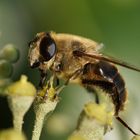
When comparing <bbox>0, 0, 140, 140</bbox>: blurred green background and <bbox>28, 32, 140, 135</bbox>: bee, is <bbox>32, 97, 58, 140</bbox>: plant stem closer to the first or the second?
<bbox>28, 32, 140, 135</bbox>: bee

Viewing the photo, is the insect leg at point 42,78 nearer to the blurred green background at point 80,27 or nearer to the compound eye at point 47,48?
the compound eye at point 47,48

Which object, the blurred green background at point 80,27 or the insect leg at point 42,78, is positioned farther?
the blurred green background at point 80,27

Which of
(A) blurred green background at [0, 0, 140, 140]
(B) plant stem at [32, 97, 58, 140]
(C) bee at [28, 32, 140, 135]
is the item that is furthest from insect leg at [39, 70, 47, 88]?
(A) blurred green background at [0, 0, 140, 140]

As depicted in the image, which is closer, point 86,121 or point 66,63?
point 86,121

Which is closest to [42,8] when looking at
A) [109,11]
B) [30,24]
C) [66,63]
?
[30,24]

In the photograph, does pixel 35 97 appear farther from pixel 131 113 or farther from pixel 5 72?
pixel 131 113

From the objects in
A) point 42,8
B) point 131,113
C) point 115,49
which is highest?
point 42,8

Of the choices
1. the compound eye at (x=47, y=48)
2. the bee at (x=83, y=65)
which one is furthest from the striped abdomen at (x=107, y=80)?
the compound eye at (x=47, y=48)
